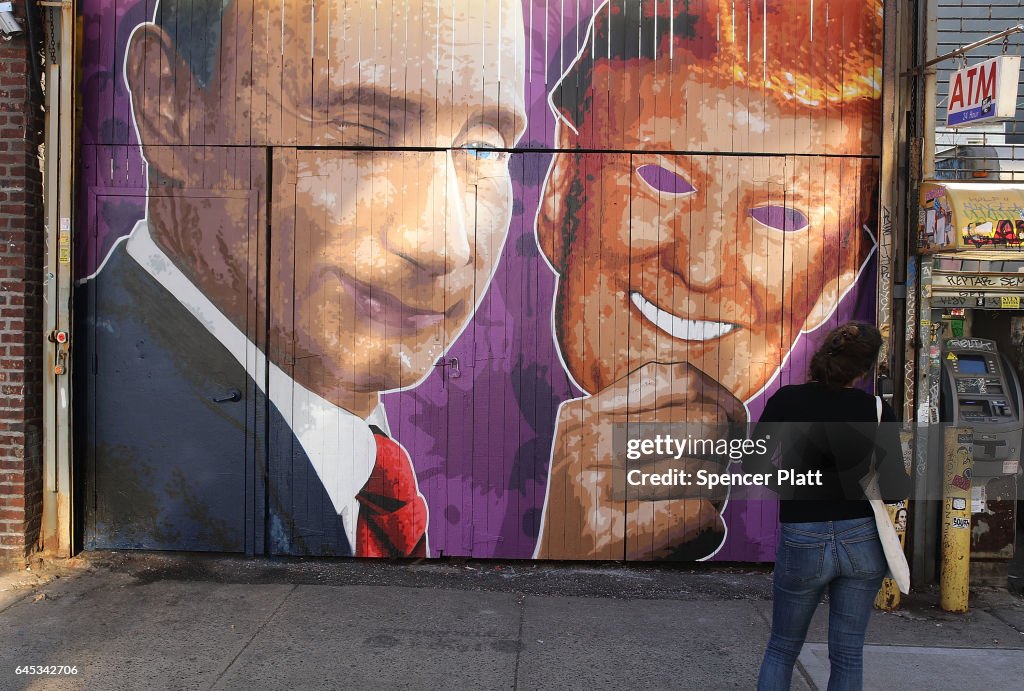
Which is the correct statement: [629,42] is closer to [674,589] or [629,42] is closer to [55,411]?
[674,589]

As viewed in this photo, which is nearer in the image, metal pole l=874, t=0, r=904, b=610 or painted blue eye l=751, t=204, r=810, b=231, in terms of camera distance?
metal pole l=874, t=0, r=904, b=610

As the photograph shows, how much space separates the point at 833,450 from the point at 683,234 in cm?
265

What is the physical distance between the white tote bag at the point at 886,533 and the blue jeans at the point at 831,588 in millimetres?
29

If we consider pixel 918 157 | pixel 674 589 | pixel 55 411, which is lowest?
pixel 674 589

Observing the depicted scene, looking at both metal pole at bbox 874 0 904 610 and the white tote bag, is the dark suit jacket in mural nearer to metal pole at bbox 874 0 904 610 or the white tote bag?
the white tote bag

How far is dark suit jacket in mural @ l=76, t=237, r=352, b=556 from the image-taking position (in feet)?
17.6

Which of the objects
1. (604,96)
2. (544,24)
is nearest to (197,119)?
(544,24)

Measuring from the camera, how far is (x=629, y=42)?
17.4 ft

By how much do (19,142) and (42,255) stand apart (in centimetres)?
73

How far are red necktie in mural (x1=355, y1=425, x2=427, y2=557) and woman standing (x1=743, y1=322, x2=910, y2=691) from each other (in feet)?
9.38

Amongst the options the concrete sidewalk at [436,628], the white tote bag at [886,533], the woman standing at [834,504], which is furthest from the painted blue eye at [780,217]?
the white tote bag at [886,533]

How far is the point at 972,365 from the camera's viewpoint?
5.12 m

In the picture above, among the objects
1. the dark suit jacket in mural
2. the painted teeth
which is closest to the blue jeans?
the painted teeth

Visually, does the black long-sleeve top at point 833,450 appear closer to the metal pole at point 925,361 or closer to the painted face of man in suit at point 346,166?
the metal pole at point 925,361
